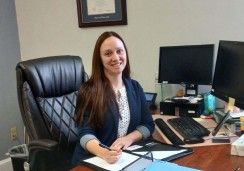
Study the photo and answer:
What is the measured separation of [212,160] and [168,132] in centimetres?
40

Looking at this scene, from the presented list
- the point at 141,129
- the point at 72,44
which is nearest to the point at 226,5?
the point at 141,129

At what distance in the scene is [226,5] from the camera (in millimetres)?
2156

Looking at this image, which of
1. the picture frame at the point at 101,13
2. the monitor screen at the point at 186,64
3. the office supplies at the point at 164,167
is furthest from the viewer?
the picture frame at the point at 101,13

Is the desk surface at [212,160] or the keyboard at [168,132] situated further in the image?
the keyboard at [168,132]

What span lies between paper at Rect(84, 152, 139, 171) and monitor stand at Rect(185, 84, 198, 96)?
0.94 metres

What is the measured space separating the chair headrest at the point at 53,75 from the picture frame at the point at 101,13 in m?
0.66

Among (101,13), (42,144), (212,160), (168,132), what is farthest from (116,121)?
(101,13)

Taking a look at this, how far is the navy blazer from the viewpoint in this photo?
167cm

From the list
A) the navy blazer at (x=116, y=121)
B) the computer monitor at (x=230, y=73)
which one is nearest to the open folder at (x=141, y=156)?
the navy blazer at (x=116, y=121)

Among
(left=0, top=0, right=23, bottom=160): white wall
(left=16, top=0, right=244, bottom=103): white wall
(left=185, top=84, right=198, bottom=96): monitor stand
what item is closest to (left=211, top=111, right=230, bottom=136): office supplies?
(left=185, top=84, right=198, bottom=96): monitor stand

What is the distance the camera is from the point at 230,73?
1813 millimetres

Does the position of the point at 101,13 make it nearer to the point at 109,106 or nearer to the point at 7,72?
the point at 7,72

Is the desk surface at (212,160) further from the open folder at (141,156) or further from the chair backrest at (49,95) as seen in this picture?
the chair backrest at (49,95)

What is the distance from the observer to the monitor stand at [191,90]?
7.36ft
